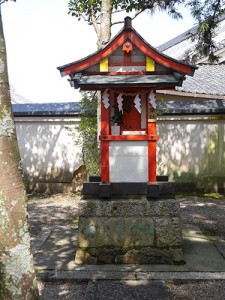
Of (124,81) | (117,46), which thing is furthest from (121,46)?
(124,81)

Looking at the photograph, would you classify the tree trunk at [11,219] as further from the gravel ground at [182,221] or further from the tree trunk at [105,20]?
the tree trunk at [105,20]

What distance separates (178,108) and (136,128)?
5401mm

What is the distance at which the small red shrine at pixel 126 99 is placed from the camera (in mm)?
5434

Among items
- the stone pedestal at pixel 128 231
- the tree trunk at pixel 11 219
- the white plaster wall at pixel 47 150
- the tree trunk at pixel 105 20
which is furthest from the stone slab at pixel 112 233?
the white plaster wall at pixel 47 150

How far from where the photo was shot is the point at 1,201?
7.95 ft

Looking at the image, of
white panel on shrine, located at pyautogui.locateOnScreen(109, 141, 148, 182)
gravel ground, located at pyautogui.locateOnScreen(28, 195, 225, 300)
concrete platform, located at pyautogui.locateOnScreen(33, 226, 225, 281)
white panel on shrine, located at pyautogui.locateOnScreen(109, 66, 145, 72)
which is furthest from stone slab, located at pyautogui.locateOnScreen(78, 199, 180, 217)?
white panel on shrine, located at pyautogui.locateOnScreen(109, 66, 145, 72)

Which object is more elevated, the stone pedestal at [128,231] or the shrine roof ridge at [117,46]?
the shrine roof ridge at [117,46]

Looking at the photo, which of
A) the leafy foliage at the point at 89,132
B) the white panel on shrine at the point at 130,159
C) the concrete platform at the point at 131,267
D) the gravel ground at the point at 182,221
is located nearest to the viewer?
the gravel ground at the point at 182,221

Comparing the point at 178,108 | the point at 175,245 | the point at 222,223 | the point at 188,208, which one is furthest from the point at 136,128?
the point at 178,108

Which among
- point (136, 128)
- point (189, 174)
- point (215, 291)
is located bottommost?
point (215, 291)

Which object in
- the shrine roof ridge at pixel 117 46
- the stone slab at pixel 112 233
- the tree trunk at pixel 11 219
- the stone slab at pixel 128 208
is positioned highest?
the shrine roof ridge at pixel 117 46

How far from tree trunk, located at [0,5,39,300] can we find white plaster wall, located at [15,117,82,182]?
9.03m

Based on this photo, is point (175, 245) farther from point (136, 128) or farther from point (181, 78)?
point (181, 78)

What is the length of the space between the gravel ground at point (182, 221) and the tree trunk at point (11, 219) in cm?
218
